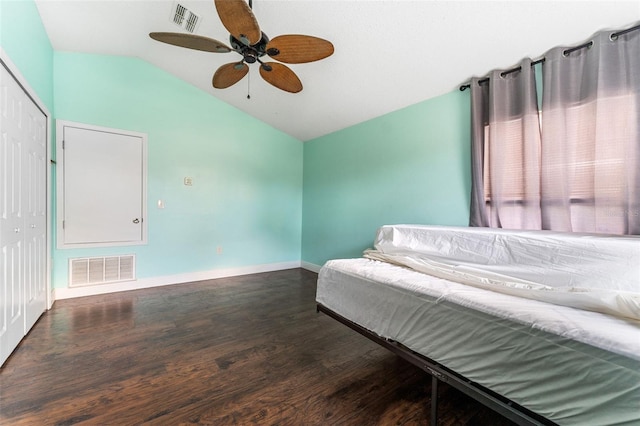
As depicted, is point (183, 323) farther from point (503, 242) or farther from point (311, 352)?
point (503, 242)

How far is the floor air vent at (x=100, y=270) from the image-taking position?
3.07m

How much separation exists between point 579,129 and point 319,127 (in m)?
3.08

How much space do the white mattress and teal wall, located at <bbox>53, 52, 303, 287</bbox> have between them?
3.19 metres

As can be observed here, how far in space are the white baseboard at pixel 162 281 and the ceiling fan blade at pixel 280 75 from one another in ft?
9.81

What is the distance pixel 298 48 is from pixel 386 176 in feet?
6.50

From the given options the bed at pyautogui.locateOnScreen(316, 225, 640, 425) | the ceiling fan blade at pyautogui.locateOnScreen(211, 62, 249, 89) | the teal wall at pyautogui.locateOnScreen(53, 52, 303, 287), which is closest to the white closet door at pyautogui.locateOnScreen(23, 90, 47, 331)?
the teal wall at pyautogui.locateOnScreen(53, 52, 303, 287)

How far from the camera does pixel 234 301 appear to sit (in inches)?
119

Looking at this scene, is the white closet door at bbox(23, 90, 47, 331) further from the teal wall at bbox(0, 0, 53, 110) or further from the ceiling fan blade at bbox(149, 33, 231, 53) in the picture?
the ceiling fan blade at bbox(149, 33, 231, 53)

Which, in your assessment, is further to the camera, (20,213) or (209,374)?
(20,213)

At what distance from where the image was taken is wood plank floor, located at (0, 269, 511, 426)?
1.34 meters

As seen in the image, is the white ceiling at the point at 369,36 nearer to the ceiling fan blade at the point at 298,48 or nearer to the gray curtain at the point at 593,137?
the gray curtain at the point at 593,137

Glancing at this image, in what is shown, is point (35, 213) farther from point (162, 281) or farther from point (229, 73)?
point (229, 73)

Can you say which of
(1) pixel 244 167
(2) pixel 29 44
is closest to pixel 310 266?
(1) pixel 244 167

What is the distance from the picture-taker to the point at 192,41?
5.78ft
